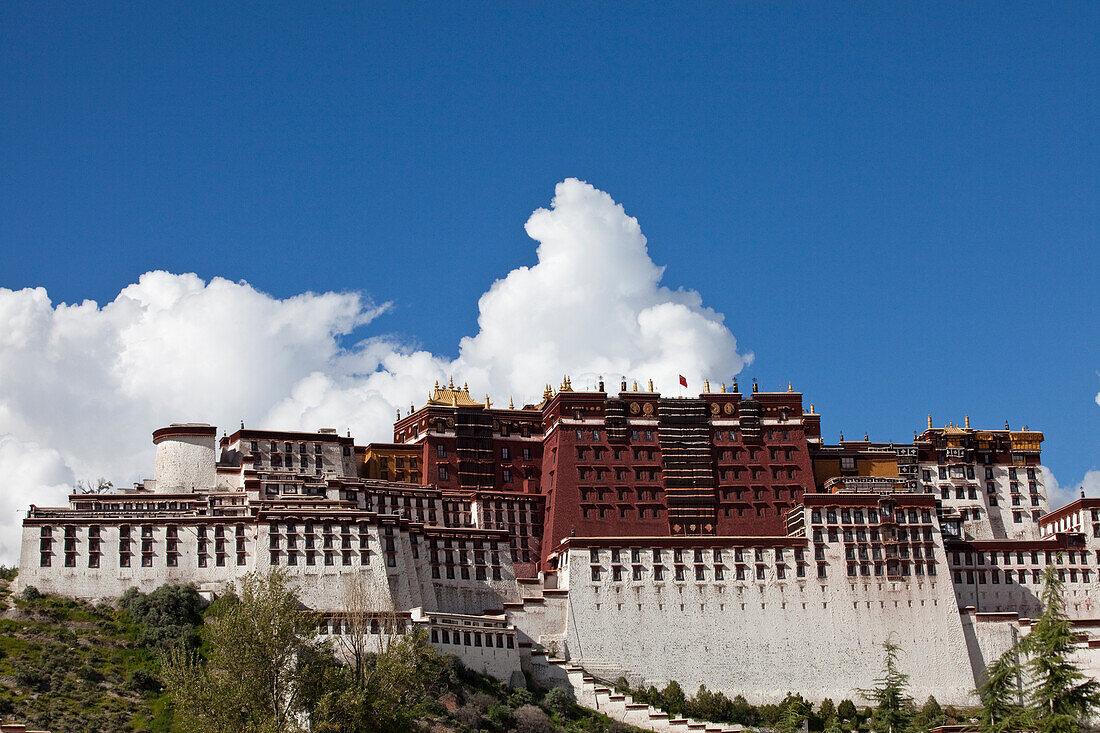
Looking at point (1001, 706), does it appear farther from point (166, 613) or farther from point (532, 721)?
point (166, 613)

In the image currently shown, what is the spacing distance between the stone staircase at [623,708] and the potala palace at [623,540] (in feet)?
1.28

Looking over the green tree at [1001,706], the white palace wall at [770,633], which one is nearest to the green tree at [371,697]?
the green tree at [1001,706]

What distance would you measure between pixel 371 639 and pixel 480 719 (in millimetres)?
9908

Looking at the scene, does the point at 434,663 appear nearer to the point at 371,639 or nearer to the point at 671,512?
the point at 371,639

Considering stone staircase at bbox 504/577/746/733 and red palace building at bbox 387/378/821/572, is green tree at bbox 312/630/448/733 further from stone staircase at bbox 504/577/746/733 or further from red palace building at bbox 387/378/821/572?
red palace building at bbox 387/378/821/572

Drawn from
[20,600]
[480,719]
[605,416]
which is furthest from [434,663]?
[605,416]

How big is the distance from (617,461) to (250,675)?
58924 mm

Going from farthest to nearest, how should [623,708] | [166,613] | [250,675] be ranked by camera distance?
[623,708], [166,613], [250,675]

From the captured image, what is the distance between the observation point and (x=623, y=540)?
122000mm

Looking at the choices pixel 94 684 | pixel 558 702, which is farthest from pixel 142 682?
pixel 558 702

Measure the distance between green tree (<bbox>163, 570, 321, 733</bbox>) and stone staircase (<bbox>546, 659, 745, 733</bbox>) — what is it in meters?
30.9

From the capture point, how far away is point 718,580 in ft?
402

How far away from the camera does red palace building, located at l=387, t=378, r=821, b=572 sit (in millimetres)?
132750

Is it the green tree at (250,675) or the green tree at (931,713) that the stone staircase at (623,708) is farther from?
the green tree at (250,675)
